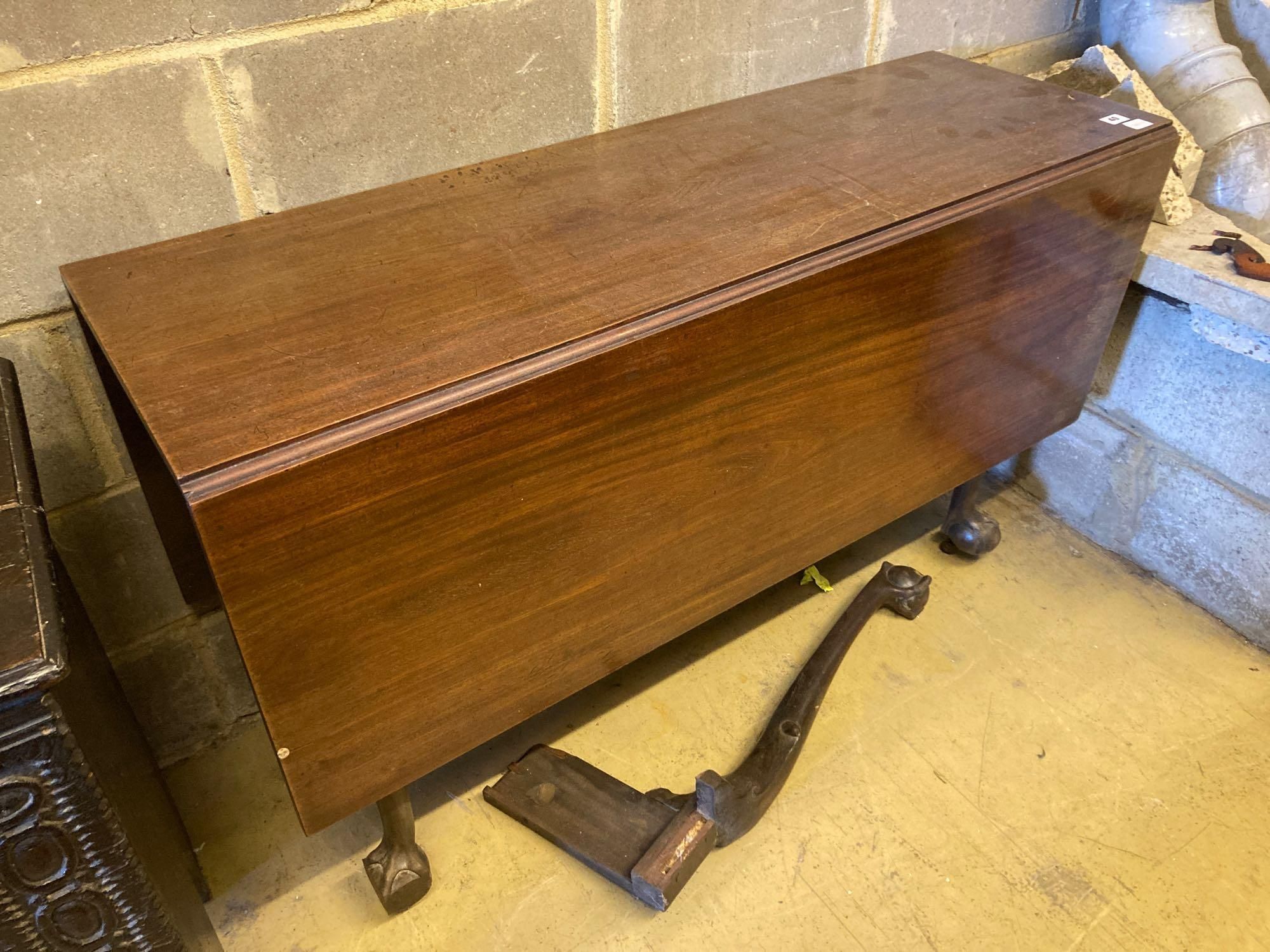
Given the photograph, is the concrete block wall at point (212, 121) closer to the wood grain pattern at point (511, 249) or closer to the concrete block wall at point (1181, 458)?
the wood grain pattern at point (511, 249)

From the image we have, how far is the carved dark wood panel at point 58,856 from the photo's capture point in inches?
28.5

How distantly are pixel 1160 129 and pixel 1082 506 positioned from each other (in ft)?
2.38

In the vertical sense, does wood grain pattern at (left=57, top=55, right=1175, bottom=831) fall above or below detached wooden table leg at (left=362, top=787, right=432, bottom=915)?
above

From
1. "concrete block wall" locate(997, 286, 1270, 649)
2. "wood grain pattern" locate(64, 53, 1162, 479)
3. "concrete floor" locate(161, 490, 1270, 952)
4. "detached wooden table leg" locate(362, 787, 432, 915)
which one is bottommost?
"concrete floor" locate(161, 490, 1270, 952)

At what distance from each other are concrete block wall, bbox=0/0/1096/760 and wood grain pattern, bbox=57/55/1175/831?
8cm

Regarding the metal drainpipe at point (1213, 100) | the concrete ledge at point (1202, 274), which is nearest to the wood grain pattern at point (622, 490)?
the concrete ledge at point (1202, 274)

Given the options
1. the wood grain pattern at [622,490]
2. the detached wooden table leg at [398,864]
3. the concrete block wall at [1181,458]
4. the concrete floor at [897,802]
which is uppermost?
the wood grain pattern at [622,490]

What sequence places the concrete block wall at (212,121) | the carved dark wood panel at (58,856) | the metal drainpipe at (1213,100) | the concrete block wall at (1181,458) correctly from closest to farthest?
the carved dark wood panel at (58,856) < the concrete block wall at (212,121) < the concrete block wall at (1181,458) < the metal drainpipe at (1213,100)

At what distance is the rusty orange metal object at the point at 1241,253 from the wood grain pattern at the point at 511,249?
0.27 meters

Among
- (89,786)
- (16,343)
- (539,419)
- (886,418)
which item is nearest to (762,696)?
(886,418)

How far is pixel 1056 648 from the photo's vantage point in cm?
153

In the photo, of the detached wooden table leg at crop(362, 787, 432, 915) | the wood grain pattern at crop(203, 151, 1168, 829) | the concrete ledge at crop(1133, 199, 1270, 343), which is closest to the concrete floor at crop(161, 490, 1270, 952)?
the detached wooden table leg at crop(362, 787, 432, 915)

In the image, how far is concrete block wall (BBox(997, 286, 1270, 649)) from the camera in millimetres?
1457

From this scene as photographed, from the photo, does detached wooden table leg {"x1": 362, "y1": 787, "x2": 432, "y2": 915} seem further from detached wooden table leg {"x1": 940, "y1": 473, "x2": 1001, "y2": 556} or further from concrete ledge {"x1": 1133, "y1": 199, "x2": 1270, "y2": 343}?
concrete ledge {"x1": 1133, "y1": 199, "x2": 1270, "y2": 343}
